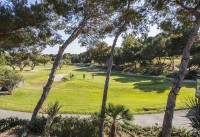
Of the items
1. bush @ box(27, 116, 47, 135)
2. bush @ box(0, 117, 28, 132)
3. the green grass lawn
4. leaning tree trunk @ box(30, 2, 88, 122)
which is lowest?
the green grass lawn

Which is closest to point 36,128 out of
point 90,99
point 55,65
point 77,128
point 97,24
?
point 77,128

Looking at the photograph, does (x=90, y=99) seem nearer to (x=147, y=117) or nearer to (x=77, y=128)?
(x=147, y=117)

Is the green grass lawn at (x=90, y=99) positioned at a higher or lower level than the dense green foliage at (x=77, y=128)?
lower

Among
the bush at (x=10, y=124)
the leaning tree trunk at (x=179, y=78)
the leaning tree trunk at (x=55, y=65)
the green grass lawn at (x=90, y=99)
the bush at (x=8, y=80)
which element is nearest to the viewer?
the leaning tree trunk at (x=179, y=78)

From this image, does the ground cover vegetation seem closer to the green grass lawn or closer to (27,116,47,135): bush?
(27,116,47,135): bush

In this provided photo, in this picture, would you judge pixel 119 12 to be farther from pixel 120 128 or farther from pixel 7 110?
pixel 7 110

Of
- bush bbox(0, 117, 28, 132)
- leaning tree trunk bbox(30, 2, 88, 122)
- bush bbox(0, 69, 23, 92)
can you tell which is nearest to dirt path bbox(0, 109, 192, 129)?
bush bbox(0, 117, 28, 132)

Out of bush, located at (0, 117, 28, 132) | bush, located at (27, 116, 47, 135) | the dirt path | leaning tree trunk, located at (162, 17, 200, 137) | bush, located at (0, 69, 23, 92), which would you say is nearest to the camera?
leaning tree trunk, located at (162, 17, 200, 137)

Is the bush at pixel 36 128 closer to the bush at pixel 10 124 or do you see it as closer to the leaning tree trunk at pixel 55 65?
the leaning tree trunk at pixel 55 65

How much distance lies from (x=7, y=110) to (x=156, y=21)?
14.2 m

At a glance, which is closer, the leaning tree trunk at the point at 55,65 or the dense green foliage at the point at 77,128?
the dense green foliage at the point at 77,128

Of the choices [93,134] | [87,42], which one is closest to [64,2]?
[87,42]

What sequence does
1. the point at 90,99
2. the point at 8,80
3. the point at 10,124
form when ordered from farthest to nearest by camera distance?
the point at 8,80 → the point at 90,99 → the point at 10,124

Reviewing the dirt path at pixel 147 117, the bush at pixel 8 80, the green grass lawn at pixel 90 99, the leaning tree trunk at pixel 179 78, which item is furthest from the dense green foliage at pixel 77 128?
the bush at pixel 8 80
